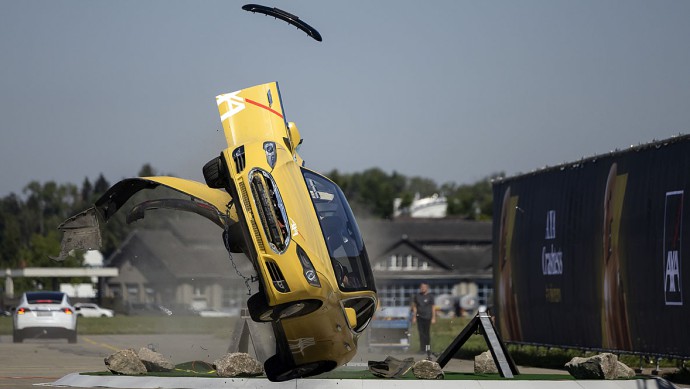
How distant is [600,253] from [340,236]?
10.0 metres

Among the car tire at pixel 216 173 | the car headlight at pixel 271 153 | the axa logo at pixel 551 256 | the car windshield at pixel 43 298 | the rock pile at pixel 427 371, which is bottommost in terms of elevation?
the car windshield at pixel 43 298

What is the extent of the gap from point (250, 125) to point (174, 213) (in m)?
5.98

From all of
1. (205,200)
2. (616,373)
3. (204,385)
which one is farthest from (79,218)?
(616,373)

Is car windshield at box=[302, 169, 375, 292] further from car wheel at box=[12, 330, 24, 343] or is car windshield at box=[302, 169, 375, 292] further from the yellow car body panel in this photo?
car wheel at box=[12, 330, 24, 343]

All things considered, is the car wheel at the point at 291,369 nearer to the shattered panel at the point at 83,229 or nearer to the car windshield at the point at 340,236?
the car windshield at the point at 340,236

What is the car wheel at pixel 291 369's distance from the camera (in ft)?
48.2

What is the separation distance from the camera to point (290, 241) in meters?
13.8

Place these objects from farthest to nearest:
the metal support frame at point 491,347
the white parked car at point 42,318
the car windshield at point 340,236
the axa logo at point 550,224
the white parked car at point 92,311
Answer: the white parked car at point 92,311 < the white parked car at point 42,318 < the axa logo at point 550,224 < the metal support frame at point 491,347 < the car windshield at point 340,236

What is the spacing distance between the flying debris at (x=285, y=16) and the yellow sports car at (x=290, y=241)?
4.47 feet

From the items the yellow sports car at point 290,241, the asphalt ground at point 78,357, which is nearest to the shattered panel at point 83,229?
the asphalt ground at point 78,357

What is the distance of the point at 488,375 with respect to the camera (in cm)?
1770

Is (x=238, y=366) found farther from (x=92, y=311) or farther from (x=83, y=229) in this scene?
(x=92, y=311)

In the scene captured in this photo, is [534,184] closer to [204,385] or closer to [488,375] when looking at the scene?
[488,375]

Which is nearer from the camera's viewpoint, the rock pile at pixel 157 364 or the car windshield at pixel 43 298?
the rock pile at pixel 157 364
